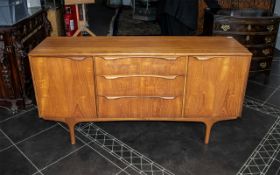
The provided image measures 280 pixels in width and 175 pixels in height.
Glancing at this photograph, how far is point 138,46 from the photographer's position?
6.29 ft

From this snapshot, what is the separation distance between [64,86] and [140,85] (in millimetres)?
541

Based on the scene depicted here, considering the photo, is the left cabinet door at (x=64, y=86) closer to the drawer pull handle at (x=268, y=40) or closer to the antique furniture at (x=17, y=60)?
the antique furniture at (x=17, y=60)

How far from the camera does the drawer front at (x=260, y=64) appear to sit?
119 inches

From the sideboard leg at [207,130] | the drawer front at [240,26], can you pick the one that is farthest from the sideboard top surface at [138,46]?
the drawer front at [240,26]

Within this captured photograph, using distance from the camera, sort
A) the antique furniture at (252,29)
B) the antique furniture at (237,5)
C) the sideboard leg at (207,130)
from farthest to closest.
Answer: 1. the antique furniture at (237,5)
2. the antique furniture at (252,29)
3. the sideboard leg at (207,130)

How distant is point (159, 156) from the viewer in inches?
78.7

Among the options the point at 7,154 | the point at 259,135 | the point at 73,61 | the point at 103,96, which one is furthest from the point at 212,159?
the point at 7,154

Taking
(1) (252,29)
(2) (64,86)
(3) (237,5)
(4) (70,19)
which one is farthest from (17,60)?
(3) (237,5)

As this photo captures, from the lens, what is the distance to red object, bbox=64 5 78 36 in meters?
3.74

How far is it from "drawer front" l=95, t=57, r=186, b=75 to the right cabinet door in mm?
93

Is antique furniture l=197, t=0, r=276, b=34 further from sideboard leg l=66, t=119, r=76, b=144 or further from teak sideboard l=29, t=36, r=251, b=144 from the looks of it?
sideboard leg l=66, t=119, r=76, b=144

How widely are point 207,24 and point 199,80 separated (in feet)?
4.64

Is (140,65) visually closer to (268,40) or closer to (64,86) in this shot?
(64,86)

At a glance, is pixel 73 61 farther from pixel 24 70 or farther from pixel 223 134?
pixel 223 134
